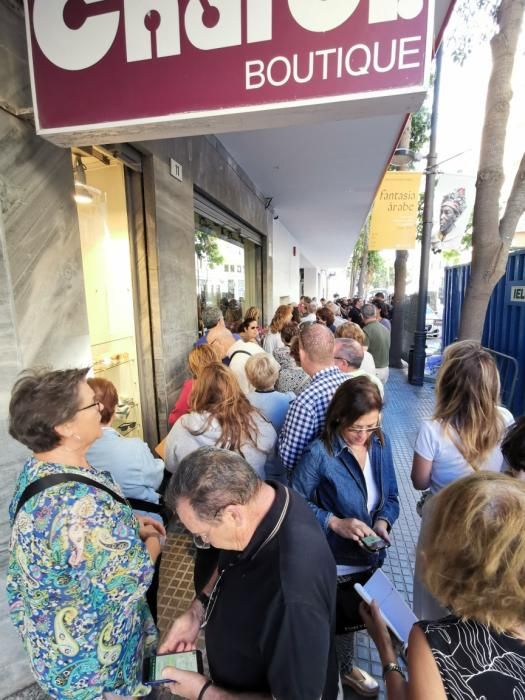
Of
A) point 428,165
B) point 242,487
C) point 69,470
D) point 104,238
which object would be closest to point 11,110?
point 104,238

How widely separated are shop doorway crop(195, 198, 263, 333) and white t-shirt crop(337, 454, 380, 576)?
294 cm

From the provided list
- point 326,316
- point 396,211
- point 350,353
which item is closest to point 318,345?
point 350,353

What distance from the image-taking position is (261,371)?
2.79 meters

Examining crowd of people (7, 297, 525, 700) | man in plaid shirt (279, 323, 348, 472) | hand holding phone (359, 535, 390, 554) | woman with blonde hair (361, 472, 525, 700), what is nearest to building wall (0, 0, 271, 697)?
crowd of people (7, 297, 525, 700)

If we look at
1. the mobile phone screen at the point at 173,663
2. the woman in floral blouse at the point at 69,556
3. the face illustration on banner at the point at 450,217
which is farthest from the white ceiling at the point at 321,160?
the mobile phone screen at the point at 173,663

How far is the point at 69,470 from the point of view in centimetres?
129

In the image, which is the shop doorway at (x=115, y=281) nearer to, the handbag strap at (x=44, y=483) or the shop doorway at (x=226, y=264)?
the shop doorway at (x=226, y=264)

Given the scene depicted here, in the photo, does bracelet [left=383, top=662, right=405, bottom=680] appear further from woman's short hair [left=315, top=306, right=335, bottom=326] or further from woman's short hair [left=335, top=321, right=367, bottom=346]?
woman's short hair [left=315, top=306, right=335, bottom=326]

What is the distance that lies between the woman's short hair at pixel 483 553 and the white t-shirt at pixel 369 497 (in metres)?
0.88

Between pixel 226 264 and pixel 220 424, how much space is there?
4.47 meters

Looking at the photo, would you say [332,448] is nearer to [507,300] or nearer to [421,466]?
[421,466]

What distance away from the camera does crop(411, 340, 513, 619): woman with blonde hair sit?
1.87 m

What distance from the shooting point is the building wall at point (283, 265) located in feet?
30.9

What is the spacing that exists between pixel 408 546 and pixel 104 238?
371 cm
